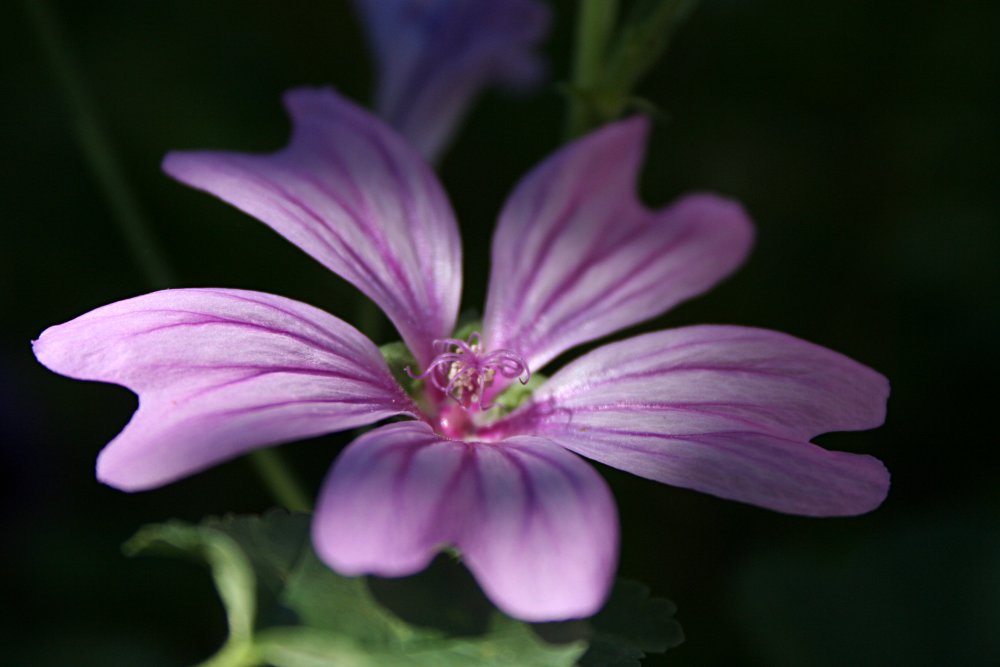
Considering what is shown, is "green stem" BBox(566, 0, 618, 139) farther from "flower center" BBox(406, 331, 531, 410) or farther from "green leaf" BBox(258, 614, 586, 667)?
"green leaf" BBox(258, 614, 586, 667)

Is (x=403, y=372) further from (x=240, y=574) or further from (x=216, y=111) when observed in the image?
(x=216, y=111)

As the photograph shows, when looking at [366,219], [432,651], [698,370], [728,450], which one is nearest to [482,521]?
[432,651]

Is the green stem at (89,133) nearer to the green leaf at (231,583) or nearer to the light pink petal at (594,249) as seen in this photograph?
the light pink petal at (594,249)

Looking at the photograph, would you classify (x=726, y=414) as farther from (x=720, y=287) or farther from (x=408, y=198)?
(x=720, y=287)

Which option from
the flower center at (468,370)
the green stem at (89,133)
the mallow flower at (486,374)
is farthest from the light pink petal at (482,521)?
the green stem at (89,133)

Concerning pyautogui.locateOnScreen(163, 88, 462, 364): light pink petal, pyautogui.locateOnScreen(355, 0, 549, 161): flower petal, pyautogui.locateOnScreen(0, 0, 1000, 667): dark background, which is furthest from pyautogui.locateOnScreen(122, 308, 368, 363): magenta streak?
pyautogui.locateOnScreen(0, 0, 1000, 667): dark background

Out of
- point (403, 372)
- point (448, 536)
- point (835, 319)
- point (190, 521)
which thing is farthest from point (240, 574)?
point (835, 319)
